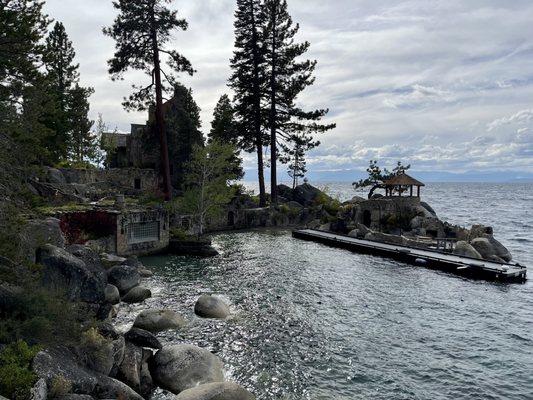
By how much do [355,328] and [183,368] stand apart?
8.91 metres

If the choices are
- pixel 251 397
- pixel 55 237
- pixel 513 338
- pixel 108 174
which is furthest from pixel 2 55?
pixel 108 174

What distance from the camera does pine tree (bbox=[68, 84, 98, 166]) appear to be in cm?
5184

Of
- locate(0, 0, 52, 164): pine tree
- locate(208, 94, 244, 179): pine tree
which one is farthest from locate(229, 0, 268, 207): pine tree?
locate(0, 0, 52, 164): pine tree

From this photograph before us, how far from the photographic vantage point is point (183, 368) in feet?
43.9

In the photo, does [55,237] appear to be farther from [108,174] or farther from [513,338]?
[108,174]

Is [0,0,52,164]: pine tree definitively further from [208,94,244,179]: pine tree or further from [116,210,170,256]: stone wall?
[208,94,244,179]: pine tree

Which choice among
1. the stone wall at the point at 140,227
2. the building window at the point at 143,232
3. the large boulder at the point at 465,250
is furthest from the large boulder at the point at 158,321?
the large boulder at the point at 465,250

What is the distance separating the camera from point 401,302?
903 inches

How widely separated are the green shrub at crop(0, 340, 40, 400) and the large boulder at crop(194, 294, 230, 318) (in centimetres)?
968

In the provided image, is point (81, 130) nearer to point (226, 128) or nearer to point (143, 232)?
point (226, 128)

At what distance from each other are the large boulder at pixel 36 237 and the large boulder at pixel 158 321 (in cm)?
521

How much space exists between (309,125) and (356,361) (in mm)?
46447

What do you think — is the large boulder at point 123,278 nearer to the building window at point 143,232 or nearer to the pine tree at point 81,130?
the building window at point 143,232

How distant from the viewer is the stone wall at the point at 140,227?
31.5 metres
